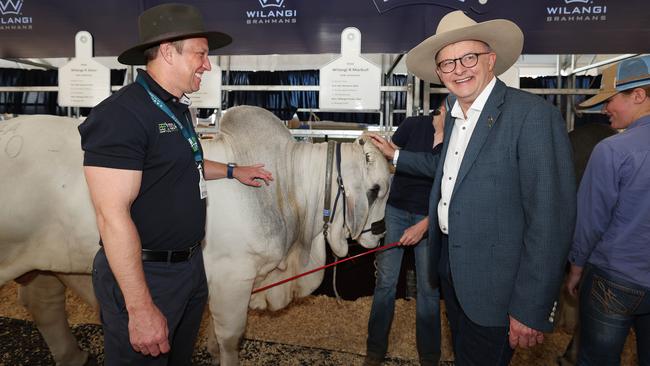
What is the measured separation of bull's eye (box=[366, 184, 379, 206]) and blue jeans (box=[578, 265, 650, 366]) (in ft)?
4.13

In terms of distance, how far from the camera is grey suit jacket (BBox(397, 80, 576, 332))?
1432 mm

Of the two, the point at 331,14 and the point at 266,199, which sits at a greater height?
the point at 331,14

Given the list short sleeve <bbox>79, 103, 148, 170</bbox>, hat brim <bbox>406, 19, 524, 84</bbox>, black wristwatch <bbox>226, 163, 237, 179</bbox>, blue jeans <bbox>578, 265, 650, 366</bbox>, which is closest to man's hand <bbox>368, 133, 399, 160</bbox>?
hat brim <bbox>406, 19, 524, 84</bbox>

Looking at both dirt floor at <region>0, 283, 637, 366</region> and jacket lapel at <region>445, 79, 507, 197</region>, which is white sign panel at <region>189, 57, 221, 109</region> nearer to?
dirt floor at <region>0, 283, 637, 366</region>

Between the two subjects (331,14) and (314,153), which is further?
(331,14)

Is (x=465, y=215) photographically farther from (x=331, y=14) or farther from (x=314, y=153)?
(x=331, y=14)

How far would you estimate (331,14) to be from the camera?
3.89m

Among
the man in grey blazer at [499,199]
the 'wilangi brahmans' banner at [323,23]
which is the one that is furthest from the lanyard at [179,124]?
the 'wilangi brahmans' banner at [323,23]

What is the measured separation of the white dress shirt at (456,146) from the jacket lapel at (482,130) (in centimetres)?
6

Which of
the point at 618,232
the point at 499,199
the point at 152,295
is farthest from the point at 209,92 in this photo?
the point at 618,232

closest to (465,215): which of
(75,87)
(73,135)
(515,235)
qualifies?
(515,235)

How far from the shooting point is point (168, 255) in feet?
5.29

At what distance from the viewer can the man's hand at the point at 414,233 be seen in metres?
2.75

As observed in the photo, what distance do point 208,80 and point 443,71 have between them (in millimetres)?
2492
